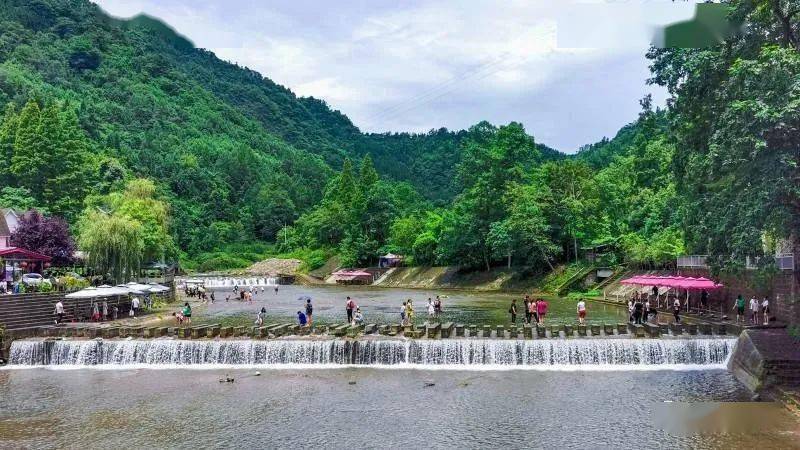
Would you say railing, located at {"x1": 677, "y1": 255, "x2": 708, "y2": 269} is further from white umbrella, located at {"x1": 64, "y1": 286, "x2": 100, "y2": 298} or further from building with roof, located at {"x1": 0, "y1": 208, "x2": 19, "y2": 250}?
building with roof, located at {"x1": 0, "y1": 208, "x2": 19, "y2": 250}

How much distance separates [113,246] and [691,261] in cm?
4069

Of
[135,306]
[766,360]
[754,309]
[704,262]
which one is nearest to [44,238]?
[135,306]

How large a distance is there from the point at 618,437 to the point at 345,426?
7.58 metres

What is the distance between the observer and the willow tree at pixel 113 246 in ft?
155

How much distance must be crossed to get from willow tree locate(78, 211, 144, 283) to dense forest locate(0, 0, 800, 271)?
0.56 feet

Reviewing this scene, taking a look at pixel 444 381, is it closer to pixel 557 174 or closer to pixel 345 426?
pixel 345 426

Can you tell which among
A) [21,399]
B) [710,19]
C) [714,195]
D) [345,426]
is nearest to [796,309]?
[714,195]

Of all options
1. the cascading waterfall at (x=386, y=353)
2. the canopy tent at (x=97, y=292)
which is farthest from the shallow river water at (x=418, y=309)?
the cascading waterfall at (x=386, y=353)

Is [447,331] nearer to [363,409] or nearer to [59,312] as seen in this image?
[363,409]

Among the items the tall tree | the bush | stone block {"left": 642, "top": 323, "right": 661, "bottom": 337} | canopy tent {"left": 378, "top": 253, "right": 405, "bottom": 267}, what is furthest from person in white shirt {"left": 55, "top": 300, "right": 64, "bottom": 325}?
the bush

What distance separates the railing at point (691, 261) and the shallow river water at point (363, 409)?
1434cm

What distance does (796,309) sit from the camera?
88.5 feet

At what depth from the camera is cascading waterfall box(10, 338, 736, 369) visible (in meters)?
26.4

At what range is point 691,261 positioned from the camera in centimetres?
3972
